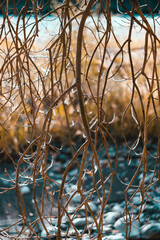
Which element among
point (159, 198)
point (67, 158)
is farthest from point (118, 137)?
point (159, 198)

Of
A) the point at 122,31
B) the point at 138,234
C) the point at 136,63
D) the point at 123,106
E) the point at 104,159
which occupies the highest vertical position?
the point at 122,31

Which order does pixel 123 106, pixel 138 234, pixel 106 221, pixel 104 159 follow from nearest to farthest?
pixel 138 234 → pixel 106 221 → pixel 104 159 → pixel 123 106

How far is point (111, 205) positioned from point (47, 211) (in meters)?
0.34

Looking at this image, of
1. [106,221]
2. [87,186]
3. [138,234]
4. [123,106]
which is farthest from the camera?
[123,106]

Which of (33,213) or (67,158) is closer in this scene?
(33,213)

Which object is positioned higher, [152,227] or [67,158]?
[67,158]

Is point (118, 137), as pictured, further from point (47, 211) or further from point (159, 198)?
point (47, 211)

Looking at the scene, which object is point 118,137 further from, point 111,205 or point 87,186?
point 111,205

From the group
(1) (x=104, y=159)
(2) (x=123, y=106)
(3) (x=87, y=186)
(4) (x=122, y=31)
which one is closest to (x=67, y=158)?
(1) (x=104, y=159)

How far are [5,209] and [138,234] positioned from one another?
26.7 inches

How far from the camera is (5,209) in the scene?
1639 mm

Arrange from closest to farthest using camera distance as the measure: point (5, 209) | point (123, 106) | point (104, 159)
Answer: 1. point (5, 209)
2. point (104, 159)
3. point (123, 106)

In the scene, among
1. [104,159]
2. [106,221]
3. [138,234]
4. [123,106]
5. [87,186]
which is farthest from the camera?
[123,106]

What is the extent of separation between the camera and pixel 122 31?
2.31 metres
